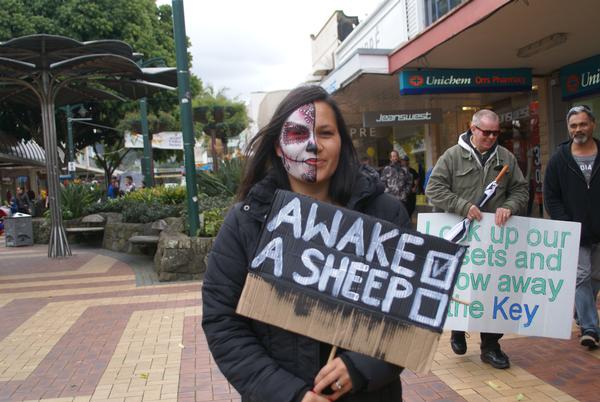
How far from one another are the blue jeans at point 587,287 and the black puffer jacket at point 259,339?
3.14m

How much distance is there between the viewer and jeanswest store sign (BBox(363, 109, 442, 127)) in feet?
36.3

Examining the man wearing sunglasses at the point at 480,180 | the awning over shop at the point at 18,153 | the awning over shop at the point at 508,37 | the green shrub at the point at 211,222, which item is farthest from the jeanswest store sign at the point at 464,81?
the awning over shop at the point at 18,153

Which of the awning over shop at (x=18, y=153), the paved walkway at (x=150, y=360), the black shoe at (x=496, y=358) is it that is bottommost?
the paved walkway at (x=150, y=360)

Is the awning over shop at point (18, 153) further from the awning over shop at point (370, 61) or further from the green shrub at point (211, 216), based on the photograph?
the awning over shop at point (370, 61)

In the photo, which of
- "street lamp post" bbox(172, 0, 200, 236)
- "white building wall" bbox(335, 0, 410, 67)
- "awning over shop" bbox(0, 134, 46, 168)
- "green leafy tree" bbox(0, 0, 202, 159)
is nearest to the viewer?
"street lamp post" bbox(172, 0, 200, 236)

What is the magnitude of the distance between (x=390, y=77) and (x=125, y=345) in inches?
295

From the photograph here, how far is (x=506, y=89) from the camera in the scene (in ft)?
32.9

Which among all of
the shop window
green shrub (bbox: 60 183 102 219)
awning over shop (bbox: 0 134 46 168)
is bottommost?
green shrub (bbox: 60 183 102 219)

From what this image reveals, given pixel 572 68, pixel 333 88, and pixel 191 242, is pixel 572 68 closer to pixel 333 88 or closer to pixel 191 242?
pixel 333 88

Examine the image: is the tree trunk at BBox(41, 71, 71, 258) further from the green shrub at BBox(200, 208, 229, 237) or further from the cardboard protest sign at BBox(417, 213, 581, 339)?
the cardboard protest sign at BBox(417, 213, 581, 339)

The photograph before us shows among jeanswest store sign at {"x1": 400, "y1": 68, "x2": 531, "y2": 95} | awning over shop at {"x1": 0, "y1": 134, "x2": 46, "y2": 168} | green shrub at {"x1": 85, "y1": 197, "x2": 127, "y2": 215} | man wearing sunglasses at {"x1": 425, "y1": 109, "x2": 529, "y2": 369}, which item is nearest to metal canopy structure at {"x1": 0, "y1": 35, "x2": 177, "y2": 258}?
green shrub at {"x1": 85, "y1": 197, "x2": 127, "y2": 215}

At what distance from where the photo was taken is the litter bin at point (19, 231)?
15086mm

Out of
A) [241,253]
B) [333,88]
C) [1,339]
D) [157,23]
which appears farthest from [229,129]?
[241,253]

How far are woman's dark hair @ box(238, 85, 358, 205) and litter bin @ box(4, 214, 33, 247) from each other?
600 inches
